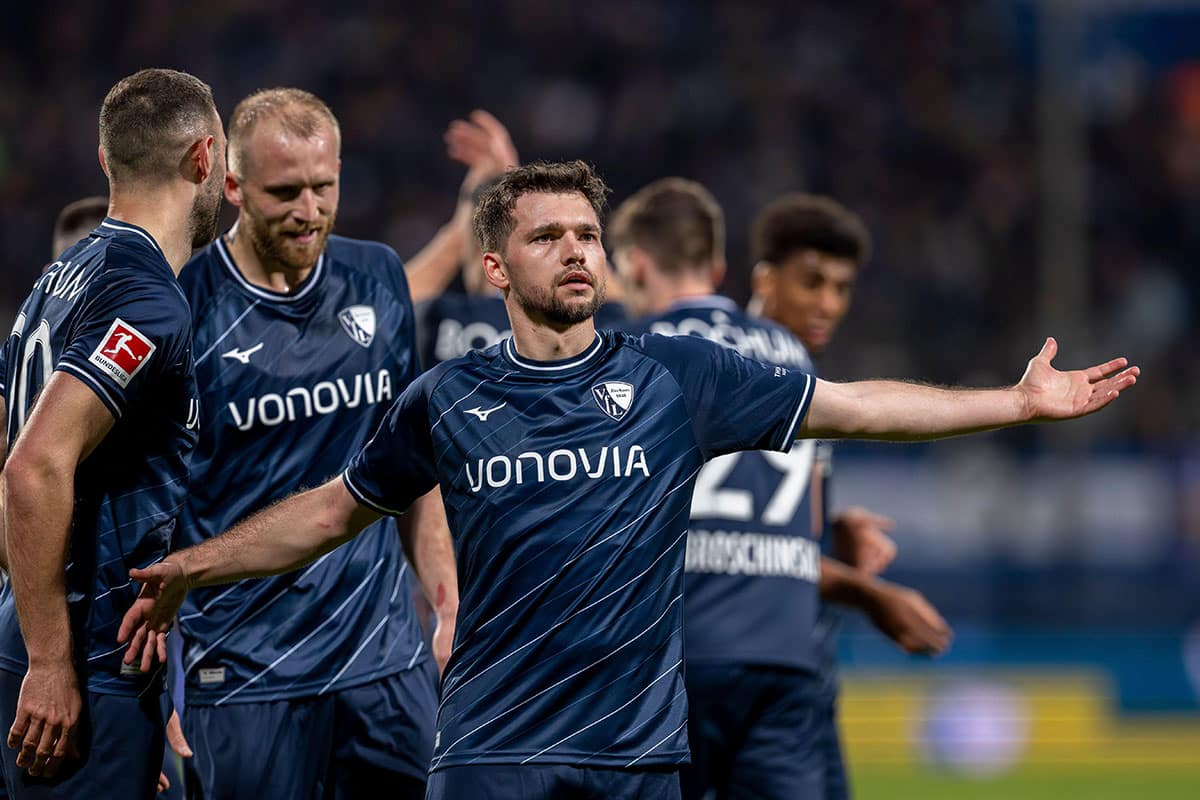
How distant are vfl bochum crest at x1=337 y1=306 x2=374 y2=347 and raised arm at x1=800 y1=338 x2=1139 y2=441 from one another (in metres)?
1.57

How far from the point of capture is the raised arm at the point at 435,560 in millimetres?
5164

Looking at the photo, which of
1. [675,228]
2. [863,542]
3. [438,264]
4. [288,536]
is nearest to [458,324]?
[438,264]

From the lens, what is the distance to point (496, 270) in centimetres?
438

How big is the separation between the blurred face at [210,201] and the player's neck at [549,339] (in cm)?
91

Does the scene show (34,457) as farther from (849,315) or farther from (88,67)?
(88,67)

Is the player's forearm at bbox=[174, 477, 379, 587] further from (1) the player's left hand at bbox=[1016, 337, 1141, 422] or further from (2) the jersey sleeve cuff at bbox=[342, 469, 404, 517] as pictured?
(1) the player's left hand at bbox=[1016, 337, 1141, 422]

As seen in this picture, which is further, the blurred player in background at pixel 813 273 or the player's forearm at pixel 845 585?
the blurred player in background at pixel 813 273

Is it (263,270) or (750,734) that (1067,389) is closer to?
(750,734)

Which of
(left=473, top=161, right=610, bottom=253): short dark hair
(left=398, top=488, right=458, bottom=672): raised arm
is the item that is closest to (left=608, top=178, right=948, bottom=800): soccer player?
(left=398, top=488, right=458, bottom=672): raised arm

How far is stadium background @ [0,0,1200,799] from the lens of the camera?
15.0m

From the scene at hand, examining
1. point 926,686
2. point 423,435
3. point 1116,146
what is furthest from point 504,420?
point 1116,146

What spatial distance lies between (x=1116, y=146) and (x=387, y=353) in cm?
1783

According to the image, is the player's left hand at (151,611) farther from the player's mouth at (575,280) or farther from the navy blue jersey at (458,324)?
the navy blue jersey at (458,324)

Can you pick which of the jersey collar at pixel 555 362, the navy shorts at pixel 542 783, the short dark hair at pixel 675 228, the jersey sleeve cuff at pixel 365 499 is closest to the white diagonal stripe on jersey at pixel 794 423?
the jersey collar at pixel 555 362
